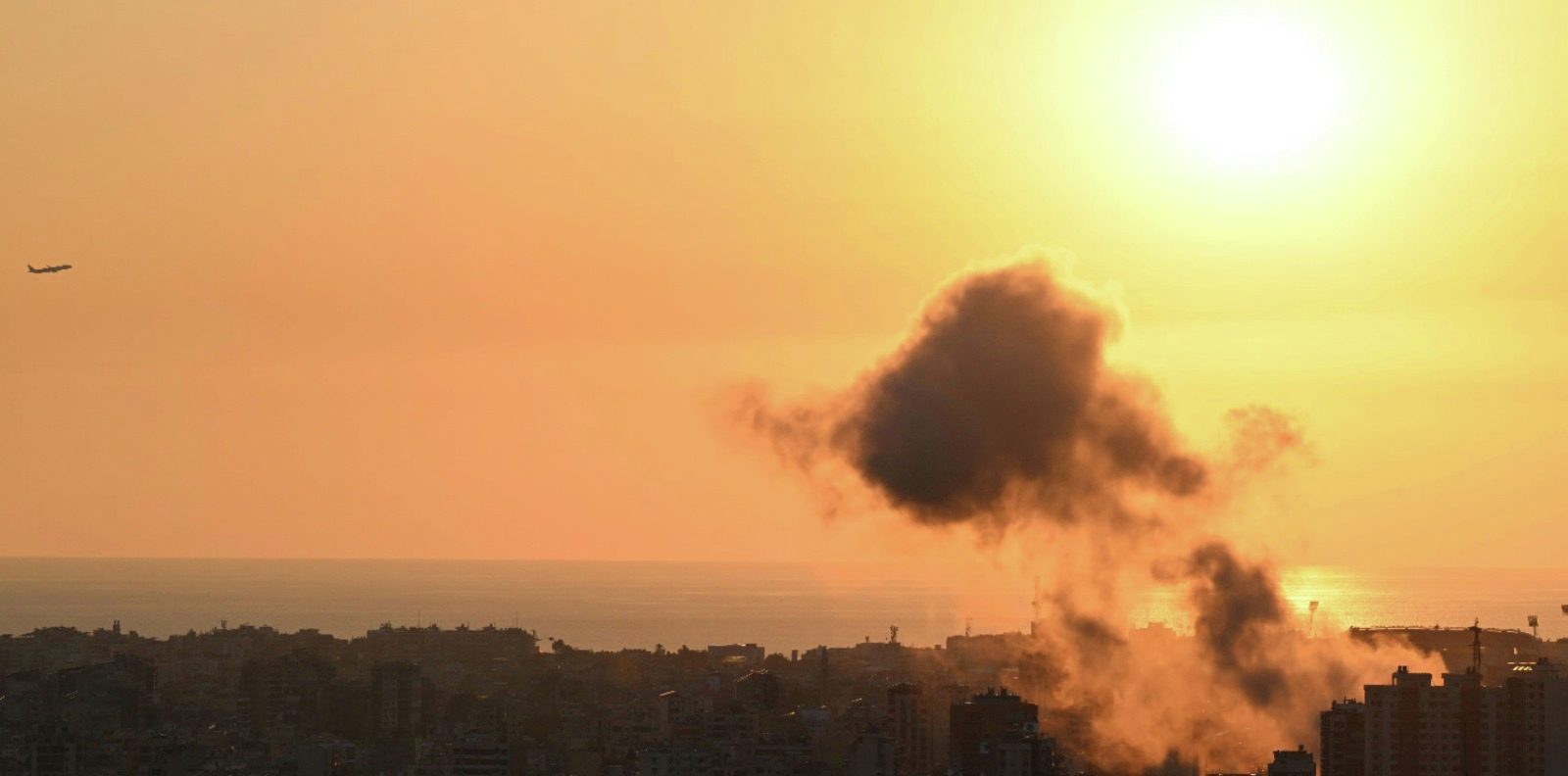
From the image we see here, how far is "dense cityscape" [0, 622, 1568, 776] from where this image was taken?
58.7 m

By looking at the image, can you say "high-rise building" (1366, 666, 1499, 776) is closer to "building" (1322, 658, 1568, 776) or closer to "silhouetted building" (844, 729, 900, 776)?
"building" (1322, 658, 1568, 776)

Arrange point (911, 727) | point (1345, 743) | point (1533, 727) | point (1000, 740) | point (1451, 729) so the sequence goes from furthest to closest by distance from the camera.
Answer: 1. point (911, 727)
2. point (1533, 727)
3. point (1000, 740)
4. point (1345, 743)
5. point (1451, 729)

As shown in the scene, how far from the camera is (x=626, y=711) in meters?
91.2

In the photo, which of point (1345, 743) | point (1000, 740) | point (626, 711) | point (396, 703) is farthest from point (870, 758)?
point (396, 703)

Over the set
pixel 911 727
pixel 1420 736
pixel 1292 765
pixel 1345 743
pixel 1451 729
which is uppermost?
pixel 1451 729

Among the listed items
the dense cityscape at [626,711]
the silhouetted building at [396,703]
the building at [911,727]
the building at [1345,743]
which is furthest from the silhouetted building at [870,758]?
the silhouetted building at [396,703]

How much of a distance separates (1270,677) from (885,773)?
11363 mm

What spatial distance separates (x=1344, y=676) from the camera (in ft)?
226

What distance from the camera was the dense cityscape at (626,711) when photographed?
58719 mm

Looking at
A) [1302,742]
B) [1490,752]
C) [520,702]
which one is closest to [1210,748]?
[1302,742]

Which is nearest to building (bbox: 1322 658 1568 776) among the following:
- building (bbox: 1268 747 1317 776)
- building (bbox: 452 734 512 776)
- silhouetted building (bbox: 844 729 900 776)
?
building (bbox: 1268 747 1317 776)

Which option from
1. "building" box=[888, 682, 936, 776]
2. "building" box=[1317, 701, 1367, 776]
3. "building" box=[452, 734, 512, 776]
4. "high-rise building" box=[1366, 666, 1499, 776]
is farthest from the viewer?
"building" box=[888, 682, 936, 776]

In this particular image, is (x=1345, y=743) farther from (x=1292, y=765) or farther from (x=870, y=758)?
(x=870, y=758)

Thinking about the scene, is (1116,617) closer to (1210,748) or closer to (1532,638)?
(1210,748)
